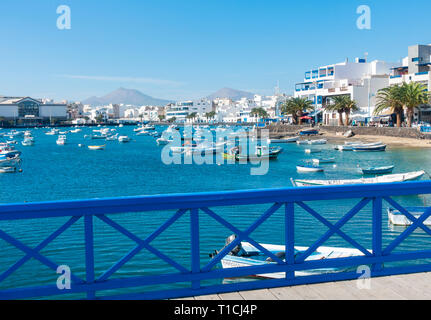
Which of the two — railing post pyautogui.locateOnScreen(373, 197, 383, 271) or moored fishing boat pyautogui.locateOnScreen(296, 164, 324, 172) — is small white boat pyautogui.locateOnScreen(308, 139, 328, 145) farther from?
railing post pyautogui.locateOnScreen(373, 197, 383, 271)

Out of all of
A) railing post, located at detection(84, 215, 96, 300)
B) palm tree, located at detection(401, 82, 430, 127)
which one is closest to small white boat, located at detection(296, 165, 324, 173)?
palm tree, located at detection(401, 82, 430, 127)

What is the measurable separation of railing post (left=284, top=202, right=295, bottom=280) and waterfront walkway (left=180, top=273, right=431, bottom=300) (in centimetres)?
28

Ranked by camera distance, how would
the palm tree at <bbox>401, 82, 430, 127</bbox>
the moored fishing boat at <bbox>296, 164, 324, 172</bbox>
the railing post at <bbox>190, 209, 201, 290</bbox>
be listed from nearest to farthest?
the railing post at <bbox>190, 209, 201, 290</bbox> → the moored fishing boat at <bbox>296, 164, 324, 172</bbox> → the palm tree at <bbox>401, 82, 430, 127</bbox>

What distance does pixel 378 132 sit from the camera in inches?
2940

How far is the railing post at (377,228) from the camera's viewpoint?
528cm

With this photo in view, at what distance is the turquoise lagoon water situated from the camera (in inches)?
577

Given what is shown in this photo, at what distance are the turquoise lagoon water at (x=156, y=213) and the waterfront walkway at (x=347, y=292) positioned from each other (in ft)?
28.7

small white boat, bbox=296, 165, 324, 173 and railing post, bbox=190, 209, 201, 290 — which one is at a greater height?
railing post, bbox=190, 209, 201, 290

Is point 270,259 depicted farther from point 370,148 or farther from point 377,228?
point 370,148

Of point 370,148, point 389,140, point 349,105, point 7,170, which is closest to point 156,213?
point 7,170

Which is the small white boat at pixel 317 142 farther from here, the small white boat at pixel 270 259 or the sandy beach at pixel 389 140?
the small white boat at pixel 270 259

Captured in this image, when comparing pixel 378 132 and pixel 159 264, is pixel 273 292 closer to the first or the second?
pixel 159 264

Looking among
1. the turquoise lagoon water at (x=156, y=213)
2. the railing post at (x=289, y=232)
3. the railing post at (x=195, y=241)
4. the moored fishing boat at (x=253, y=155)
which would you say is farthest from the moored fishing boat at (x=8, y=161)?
the railing post at (x=289, y=232)

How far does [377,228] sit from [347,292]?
876mm
